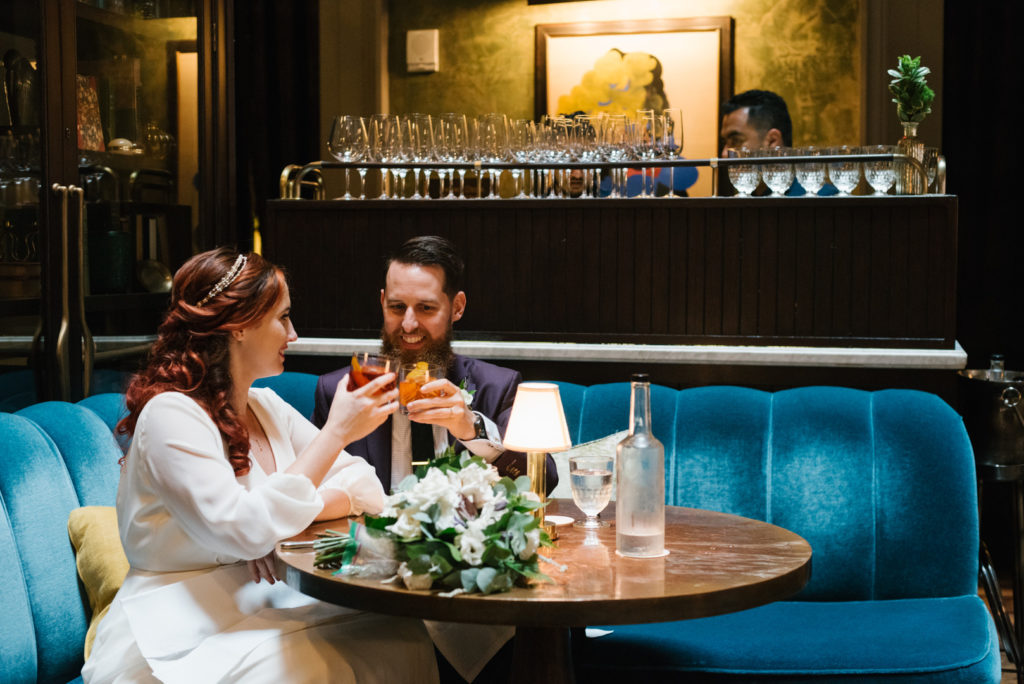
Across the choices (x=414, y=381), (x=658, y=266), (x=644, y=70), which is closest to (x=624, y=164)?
(x=658, y=266)

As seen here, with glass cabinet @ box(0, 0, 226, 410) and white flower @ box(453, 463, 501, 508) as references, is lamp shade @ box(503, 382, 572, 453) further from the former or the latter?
glass cabinet @ box(0, 0, 226, 410)

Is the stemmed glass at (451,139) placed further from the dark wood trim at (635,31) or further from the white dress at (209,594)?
the dark wood trim at (635,31)

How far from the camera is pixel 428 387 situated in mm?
2104

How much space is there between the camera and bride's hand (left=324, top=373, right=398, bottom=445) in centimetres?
206

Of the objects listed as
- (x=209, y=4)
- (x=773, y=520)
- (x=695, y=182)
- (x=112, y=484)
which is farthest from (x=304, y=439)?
(x=695, y=182)

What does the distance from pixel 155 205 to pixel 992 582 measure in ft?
9.61

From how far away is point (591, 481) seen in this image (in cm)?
206

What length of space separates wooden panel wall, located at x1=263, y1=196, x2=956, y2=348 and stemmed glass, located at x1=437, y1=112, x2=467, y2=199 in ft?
0.53

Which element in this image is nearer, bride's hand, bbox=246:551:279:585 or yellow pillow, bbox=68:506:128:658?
bride's hand, bbox=246:551:279:585

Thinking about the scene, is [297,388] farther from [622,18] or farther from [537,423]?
[622,18]

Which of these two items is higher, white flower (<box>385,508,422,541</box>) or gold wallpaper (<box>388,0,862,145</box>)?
gold wallpaper (<box>388,0,862,145</box>)

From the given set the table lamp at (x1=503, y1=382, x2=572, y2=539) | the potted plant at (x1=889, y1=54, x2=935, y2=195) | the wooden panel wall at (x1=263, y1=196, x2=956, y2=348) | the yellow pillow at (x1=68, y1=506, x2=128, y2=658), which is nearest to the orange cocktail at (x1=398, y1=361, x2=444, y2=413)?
the table lamp at (x1=503, y1=382, x2=572, y2=539)

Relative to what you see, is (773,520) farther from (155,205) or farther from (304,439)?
(155,205)

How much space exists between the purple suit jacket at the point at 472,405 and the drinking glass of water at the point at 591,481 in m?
0.50
